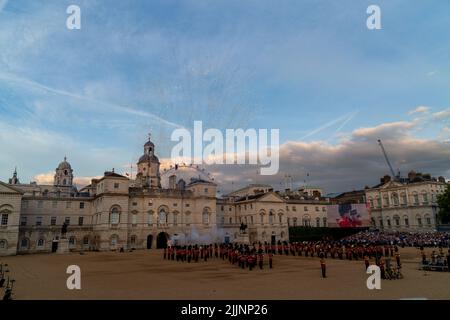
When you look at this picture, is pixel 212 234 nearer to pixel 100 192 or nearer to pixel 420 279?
pixel 100 192

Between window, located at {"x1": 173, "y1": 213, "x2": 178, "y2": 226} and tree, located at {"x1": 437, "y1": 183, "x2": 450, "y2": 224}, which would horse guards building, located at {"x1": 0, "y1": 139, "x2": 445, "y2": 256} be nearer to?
window, located at {"x1": 173, "y1": 213, "x2": 178, "y2": 226}

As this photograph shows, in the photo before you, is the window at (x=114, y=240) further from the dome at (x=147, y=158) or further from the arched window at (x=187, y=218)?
the dome at (x=147, y=158)

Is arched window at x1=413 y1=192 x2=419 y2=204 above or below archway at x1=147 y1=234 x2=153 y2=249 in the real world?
above

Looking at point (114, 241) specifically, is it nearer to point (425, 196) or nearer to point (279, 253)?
point (279, 253)

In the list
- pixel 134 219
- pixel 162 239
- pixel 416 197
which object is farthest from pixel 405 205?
pixel 134 219

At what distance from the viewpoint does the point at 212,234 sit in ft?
194

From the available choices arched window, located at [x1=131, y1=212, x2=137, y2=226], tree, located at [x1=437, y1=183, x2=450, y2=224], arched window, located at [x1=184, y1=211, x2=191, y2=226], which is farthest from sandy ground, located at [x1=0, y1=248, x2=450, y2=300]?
tree, located at [x1=437, y1=183, x2=450, y2=224]

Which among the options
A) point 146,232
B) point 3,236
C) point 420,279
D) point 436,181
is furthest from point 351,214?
point 3,236

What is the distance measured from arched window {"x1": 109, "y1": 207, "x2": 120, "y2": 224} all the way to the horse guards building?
155mm

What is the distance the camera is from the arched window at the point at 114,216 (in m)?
51.6

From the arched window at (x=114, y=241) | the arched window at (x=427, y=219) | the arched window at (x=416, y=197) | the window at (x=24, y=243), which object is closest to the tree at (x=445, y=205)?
the arched window at (x=427, y=219)

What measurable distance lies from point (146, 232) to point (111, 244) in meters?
6.10

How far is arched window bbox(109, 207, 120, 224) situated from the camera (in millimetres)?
51588

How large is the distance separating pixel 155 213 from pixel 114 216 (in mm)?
7183
